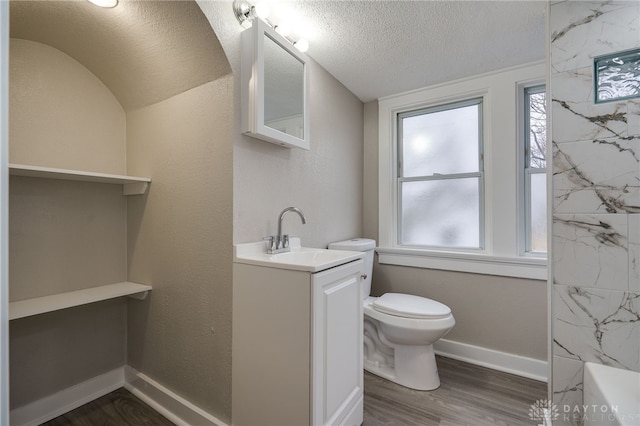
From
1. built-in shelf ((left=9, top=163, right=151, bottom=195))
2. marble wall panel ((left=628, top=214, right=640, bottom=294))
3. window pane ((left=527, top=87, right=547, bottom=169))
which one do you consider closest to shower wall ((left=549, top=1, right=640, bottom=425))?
marble wall panel ((left=628, top=214, right=640, bottom=294))

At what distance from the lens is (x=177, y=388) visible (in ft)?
4.97

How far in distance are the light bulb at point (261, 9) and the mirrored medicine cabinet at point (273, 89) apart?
5 cm

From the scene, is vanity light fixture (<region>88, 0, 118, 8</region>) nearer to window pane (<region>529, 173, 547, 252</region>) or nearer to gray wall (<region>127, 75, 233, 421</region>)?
gray wall (<region>127, 75, 233, 421</region>)

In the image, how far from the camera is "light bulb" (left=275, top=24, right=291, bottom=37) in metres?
1.49

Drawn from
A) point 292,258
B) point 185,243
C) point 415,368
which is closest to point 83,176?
point 185,243

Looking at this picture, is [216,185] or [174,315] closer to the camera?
[216,185]

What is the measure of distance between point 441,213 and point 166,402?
2.29m

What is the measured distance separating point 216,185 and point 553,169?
5.15ft

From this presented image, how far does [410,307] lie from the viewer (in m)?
1.75

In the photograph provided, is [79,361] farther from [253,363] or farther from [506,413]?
[506,413]

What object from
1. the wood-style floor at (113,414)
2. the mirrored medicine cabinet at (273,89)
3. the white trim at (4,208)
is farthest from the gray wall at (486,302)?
the white trim at (4,208)

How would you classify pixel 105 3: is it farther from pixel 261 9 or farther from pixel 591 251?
pixel 591 251

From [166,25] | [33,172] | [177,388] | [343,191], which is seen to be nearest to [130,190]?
[33,172]

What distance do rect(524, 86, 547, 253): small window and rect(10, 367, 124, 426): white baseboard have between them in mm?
2926
